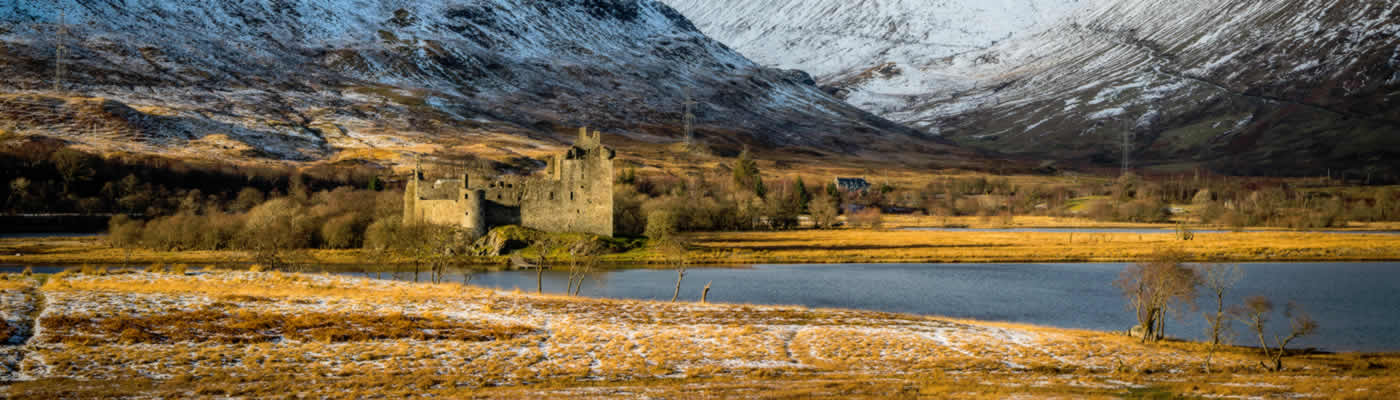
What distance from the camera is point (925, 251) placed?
275ft

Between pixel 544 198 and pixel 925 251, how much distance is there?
31024 mm

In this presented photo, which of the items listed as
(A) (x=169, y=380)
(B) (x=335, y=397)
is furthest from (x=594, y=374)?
(A) (x=169, y=380)

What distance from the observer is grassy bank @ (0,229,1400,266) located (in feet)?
Result: 248

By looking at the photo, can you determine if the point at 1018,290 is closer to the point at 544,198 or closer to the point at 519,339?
the point at 519,339

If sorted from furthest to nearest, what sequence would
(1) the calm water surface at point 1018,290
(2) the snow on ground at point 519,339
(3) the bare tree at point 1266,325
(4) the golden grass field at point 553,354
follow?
1. (1) the calm water surface at point 1018,290
2. (3) the bare tree at point 1266,325
3. (2) the snow on ground at point 519,339
4. (4) the golden grass field at point 553,354

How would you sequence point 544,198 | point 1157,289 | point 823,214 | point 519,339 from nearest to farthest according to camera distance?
point 519,339, point 1157,289, point 544,198, point 823,214

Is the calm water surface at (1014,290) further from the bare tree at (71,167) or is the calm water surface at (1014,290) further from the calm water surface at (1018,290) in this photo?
the bare tree at (71,167)

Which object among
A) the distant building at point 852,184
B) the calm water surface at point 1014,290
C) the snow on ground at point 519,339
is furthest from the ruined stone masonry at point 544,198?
the distant building at point 852,184

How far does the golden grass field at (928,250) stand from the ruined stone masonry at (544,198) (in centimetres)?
482

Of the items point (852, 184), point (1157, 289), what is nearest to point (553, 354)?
point (1157, 289)

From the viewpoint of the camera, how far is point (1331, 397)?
23.8 m

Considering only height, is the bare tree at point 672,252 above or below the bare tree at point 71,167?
below

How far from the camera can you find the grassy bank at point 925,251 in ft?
248

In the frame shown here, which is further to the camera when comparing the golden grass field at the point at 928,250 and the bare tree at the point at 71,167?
the bare tree at the point at 71,167
